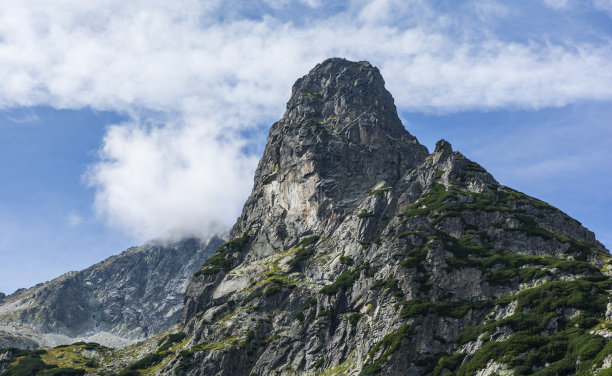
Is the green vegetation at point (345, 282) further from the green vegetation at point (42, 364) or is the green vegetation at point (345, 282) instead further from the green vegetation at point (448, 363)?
the green vegetation at point (42, 364)

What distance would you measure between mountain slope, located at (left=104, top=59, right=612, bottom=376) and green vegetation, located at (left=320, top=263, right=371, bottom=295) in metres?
0.46

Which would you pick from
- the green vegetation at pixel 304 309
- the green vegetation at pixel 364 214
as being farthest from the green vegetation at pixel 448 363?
the green vegetation at pixel 364 214

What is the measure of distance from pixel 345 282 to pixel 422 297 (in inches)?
1204

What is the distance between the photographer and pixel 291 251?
197375mm

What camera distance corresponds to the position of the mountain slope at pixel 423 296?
99500mm

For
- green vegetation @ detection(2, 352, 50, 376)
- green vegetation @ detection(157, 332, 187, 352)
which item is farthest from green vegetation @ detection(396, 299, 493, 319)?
green vegetation @ detection(2, 352, 50, 376)

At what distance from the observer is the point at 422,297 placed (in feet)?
413

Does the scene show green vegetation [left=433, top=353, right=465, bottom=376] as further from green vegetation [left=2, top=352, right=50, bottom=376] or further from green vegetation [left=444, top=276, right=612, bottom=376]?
green vegetation [left=2, top=352, right=50, bottom=376]

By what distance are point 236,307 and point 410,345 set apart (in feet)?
251

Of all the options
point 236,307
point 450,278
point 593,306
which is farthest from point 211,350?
point 593,306

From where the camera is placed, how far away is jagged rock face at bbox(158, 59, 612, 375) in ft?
332

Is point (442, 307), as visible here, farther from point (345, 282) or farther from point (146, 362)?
point (146, 362)

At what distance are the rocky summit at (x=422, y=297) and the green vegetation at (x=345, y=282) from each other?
0.54 m

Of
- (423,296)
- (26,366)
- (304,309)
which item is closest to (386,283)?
(423,296)
